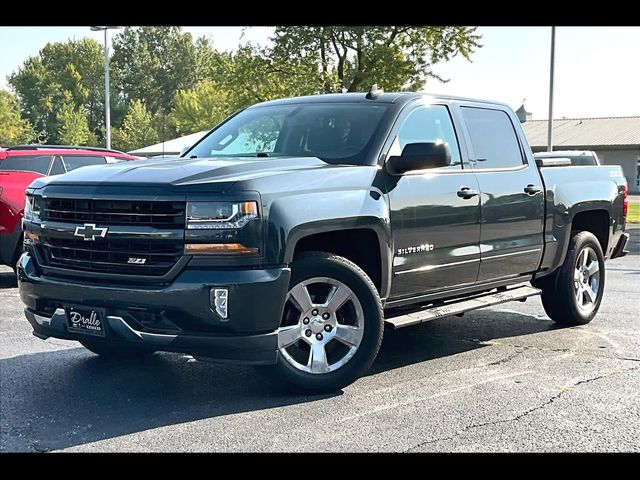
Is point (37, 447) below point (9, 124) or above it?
below

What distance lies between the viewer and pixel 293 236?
4.82m

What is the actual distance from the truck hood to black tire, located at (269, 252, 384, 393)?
613 millimetres

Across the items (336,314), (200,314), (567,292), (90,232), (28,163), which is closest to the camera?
(200,314)

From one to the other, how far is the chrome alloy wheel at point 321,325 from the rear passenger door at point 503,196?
1552mm

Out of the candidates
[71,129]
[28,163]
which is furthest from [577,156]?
[71,129]

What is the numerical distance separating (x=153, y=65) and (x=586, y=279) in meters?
99.5

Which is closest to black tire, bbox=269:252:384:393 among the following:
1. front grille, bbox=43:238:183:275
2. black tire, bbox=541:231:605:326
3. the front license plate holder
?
front grille, bbox=43:238:183:275

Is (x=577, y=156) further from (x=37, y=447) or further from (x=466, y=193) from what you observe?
(x=37, y=447)

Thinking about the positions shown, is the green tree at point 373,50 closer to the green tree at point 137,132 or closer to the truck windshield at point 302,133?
the truck windshield at point 302,133

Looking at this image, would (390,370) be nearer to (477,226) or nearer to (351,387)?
(351,387)

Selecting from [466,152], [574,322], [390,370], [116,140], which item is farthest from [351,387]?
[116,140]

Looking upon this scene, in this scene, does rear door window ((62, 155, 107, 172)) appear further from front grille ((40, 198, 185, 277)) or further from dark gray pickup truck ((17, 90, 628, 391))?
front grille ((40, 198, 185, 277))

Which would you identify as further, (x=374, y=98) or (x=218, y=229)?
(x=374, y=98)
